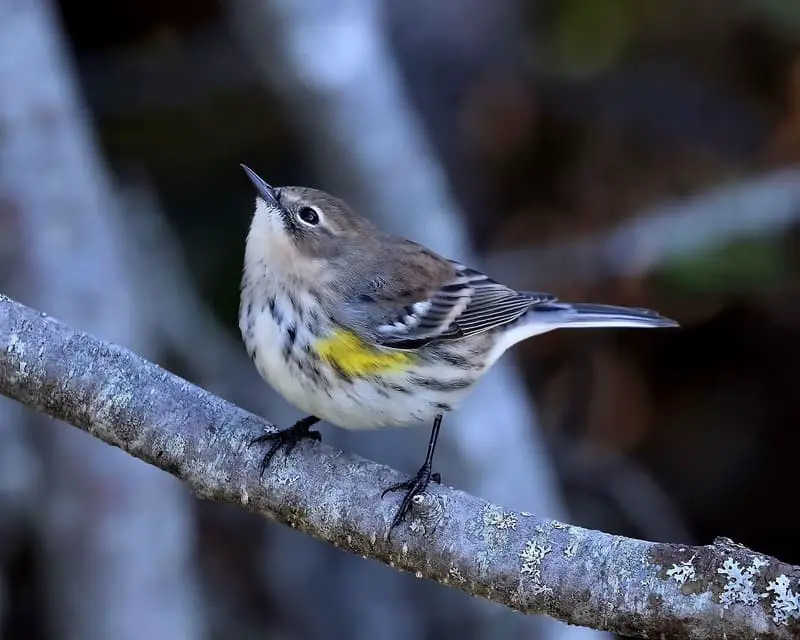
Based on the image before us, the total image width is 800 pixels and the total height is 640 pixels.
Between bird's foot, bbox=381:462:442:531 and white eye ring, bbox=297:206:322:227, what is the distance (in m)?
0.77

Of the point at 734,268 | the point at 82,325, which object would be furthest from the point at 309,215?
the point at 734,268

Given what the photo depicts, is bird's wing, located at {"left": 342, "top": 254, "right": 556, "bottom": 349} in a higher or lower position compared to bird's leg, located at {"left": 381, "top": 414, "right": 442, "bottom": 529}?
higher

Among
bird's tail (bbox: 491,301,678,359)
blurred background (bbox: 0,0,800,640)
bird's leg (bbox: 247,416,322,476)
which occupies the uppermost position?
blurred background (bbox: 0,0,800,640)

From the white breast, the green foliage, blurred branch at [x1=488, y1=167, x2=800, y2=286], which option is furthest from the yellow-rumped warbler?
blurred branch at [x1=488, y1=167, x2=800, y2=286]

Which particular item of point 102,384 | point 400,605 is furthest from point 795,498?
point 102,384

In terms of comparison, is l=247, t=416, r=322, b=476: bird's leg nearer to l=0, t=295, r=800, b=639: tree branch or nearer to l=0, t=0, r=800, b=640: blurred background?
l=0, t=295, r=800, b=639: tree branch

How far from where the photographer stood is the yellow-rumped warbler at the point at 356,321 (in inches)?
97.0

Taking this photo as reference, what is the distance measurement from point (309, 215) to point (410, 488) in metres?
0.95

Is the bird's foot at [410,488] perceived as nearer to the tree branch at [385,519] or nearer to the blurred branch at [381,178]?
the tree branch at [385,519]

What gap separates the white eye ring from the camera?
2.83 metres

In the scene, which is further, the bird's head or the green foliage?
the green foliage

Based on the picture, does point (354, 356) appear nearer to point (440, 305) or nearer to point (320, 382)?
point (320, 382)

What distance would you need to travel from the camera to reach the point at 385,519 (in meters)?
2.09

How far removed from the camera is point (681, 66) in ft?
17.5
